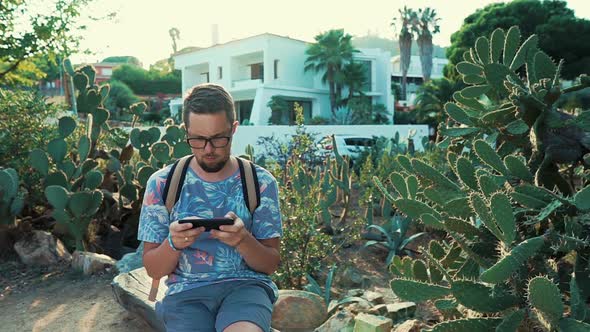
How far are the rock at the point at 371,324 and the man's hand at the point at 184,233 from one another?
1.31 meters

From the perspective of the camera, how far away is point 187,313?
7.17 ft

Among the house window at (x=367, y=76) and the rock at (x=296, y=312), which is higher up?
the house window at (x=367, y=76)

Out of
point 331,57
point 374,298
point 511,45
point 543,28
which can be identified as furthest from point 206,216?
point 331,57

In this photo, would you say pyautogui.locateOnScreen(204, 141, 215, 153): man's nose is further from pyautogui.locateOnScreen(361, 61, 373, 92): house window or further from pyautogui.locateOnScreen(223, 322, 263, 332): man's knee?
pyautogui.locateOnScreen(361, 61, 373, 92): house window

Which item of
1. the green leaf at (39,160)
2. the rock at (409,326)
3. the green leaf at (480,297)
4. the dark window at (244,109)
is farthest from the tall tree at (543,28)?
the green leaf at (480,297)

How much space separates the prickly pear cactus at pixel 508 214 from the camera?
2.35 meters

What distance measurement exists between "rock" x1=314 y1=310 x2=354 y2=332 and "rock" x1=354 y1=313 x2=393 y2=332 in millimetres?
117

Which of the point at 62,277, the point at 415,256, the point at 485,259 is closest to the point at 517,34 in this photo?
the point at 485,259

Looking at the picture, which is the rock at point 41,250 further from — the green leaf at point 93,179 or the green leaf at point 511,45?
the green leaf at point 511,45

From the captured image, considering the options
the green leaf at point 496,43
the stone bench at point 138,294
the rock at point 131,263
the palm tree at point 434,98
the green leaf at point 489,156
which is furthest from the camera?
the palm tree at point 434,98

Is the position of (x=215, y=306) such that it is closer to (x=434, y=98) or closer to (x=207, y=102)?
(x=207, y=102)

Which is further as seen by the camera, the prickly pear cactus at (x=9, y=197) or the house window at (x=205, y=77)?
the house window at (x=205, y=77)

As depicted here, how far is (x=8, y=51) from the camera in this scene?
399 inches

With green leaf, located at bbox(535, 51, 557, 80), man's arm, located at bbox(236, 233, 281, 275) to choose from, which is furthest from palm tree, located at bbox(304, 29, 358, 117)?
man's arm, located at bbox(236, 233, 281, 275)
